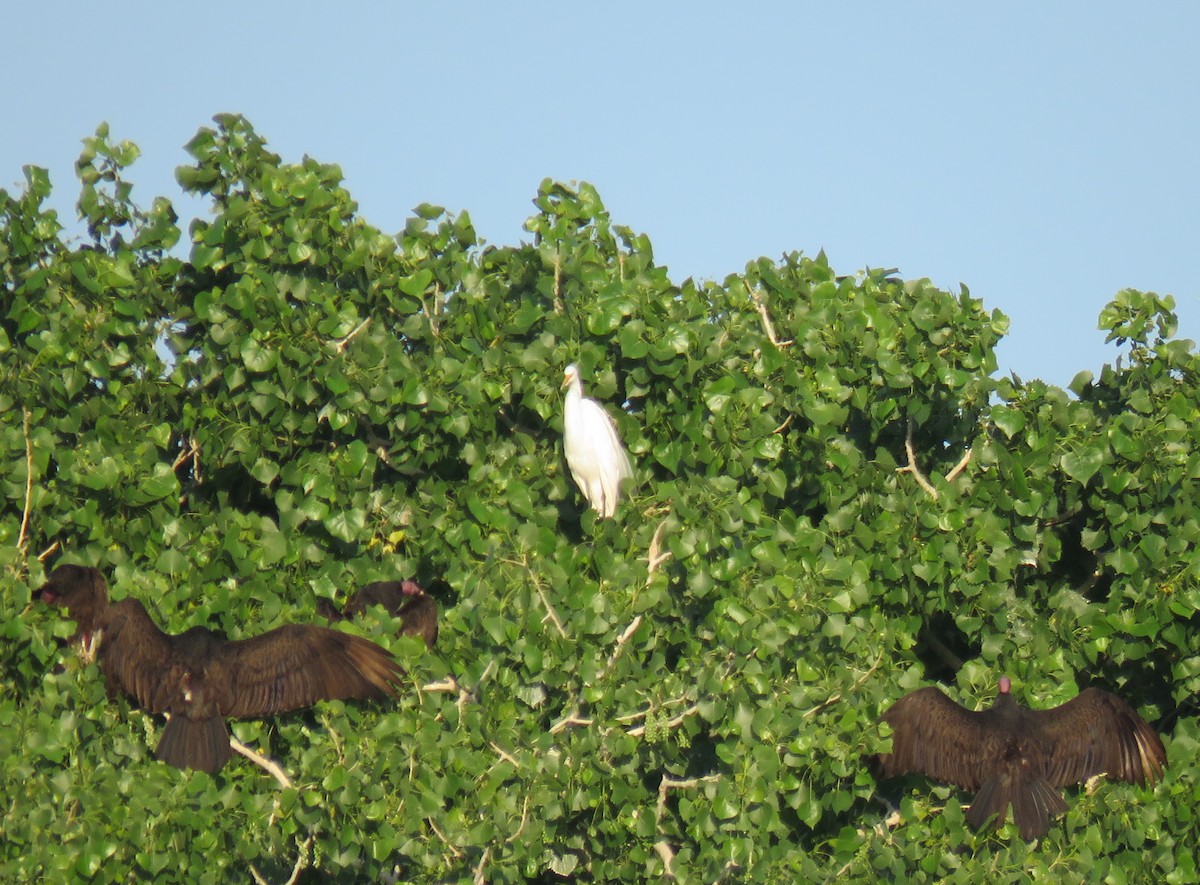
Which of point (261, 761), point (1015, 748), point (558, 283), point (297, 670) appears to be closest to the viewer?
point (261, 761)

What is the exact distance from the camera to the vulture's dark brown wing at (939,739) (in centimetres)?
619

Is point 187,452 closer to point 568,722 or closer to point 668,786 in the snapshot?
point 568,722

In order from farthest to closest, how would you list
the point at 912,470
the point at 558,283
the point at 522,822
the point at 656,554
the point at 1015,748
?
the point at 912,470, the point at 558,283, the point at 1015,748, the point at 656,554, the point at 522,822

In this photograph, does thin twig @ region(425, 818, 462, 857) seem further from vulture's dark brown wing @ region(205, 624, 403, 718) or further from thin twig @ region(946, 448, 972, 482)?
thin twig @ region(946, 448, 972, 482)

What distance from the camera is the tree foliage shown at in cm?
581

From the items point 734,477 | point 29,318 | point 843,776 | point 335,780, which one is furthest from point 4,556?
point 843,776

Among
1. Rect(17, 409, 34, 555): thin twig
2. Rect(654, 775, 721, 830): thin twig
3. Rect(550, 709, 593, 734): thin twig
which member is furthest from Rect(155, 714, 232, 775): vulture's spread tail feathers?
Rect(654, 775, 721, 830): thin twig

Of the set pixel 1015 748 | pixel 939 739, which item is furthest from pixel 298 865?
pixel 1015 748

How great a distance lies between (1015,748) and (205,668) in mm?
2990

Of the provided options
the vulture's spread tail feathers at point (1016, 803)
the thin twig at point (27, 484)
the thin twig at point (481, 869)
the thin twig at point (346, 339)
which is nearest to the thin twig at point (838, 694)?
the vulture's spread tail feathers at point (1016, 803)

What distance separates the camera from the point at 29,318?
6.28 meters

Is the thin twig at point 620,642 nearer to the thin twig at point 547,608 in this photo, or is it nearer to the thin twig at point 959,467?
the thin twig at point 547,608

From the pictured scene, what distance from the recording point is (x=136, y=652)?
5.94 metres

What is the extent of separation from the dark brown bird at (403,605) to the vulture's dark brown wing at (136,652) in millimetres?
716
